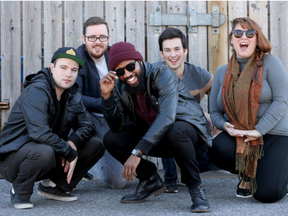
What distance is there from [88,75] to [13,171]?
1.50m

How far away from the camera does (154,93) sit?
426 cm

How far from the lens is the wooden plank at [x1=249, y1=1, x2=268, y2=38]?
5.93m

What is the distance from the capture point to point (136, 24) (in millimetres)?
5902

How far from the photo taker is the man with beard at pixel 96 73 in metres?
5.27

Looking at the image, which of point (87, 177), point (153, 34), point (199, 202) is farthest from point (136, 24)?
point (199, 202)

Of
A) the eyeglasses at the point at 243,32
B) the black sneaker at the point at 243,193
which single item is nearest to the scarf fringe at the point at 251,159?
the black sneaker at the point at 243,193

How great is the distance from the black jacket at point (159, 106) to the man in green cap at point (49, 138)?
37cm

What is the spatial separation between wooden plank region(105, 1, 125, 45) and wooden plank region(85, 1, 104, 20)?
0.07 m

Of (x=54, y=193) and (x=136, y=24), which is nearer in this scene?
(x=54, y=193)

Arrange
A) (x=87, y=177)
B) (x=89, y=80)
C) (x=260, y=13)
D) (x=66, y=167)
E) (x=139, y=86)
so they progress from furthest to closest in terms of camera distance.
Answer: (x=260, y=13)
(x=87, y=177)
(x=89, y=80)
(x=66, y=167)
(x=139, y=86)

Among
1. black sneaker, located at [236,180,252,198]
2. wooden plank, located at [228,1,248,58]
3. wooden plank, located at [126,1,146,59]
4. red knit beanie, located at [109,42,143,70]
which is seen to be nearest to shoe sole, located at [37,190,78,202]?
red knit beanie, located at [109,42,143,70]

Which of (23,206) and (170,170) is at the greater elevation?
(170,170)

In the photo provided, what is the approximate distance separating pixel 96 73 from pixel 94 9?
3.10 feet

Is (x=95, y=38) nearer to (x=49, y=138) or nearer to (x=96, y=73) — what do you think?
(x=96, y=73)
